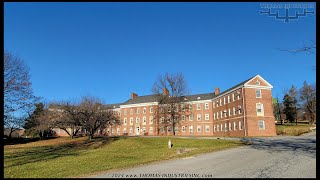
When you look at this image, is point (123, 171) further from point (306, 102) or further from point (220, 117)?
point (306, 102)

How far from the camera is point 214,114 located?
6538cm

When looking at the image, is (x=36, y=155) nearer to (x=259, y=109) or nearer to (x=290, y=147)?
(x=290, y=147)

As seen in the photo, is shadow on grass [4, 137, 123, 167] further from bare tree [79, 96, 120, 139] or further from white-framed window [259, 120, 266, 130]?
white-framed window [259, 120, 266, 130]

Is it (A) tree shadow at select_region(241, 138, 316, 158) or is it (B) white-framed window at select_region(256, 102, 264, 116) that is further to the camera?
(B) white-framed window at select_region(256, 102, 264, 116)

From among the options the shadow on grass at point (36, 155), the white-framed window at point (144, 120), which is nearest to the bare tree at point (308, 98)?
the white-framed window at point (144, 120)

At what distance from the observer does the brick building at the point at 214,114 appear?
A: 48719mm

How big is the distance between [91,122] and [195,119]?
33.0 meters

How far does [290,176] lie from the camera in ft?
33.5

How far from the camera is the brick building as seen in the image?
48.7m

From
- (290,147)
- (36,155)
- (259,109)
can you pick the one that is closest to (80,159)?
(36,155)

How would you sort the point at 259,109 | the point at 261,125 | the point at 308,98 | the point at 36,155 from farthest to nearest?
the point at 308,98, the point at 259,109, the point at 261,125, the point at 36,155

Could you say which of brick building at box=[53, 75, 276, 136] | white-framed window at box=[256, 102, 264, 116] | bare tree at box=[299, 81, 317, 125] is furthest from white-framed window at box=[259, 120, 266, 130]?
bare tree at box=[299, 81, 317, 125]

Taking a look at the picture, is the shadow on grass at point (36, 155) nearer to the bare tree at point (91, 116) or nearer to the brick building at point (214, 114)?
the bare tree at point (91, 116)

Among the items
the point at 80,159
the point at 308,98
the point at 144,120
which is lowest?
the point at 80,159
